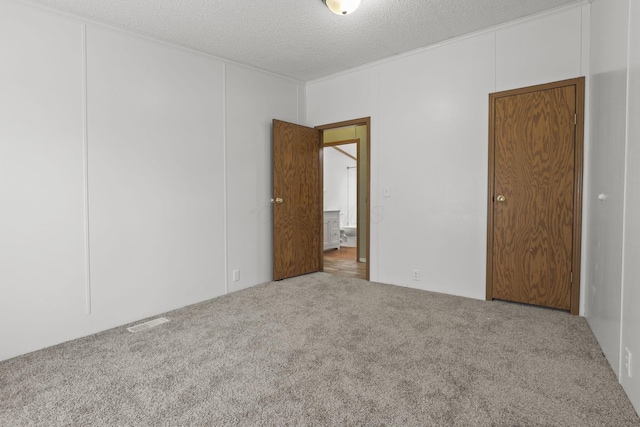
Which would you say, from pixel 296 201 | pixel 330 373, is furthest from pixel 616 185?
pixel 296 201

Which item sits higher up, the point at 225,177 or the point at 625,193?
the point at 225,177

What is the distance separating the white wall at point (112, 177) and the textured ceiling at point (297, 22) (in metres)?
0.20

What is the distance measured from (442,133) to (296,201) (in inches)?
73.8

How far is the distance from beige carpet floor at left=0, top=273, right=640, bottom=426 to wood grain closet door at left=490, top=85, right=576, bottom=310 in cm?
27

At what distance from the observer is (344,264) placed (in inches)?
208

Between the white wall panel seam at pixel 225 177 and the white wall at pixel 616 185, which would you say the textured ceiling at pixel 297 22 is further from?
the white wall at pixel 616 185

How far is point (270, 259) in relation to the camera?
164 inches

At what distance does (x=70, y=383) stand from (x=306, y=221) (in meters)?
2.93

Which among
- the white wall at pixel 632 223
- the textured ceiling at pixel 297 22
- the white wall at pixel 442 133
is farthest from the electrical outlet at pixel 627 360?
the textured ceiling at pixel 297 22

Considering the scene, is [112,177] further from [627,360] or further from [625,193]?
[627,360]

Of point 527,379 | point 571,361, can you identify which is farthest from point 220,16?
point 571,361

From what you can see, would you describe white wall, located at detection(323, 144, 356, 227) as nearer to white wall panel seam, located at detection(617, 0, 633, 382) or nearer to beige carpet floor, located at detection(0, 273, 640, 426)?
beige carpet floor, located at detection(0, 273, 640, 426)

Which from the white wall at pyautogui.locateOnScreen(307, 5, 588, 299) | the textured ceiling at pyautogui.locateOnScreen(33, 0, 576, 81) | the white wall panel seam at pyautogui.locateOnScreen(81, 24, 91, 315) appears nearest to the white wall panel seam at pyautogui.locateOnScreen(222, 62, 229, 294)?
the textured ceiling at pyautogui.locateOnScreen(33, 0, 576, 81)

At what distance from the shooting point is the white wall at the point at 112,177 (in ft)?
7.61
